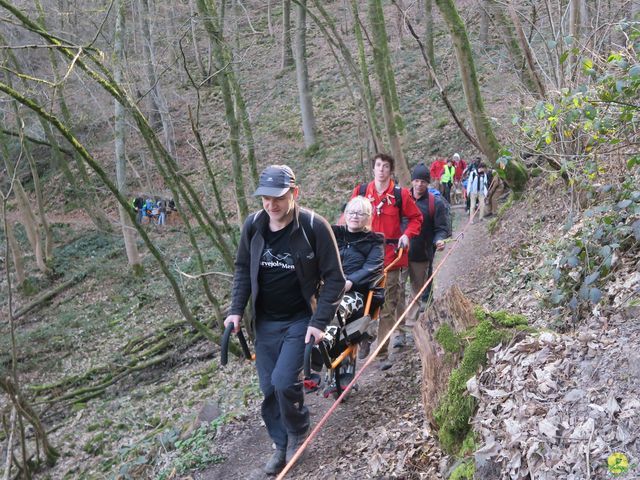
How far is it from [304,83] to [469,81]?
1611 cm

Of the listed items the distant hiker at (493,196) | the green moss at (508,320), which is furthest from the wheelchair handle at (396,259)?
the distant hiker at (493,196)

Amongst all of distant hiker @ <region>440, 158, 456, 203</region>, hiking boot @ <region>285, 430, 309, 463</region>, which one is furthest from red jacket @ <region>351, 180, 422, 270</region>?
distant hiker @ <region>440, 158, 456, 203</region>

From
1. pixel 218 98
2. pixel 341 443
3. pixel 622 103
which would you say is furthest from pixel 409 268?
pixel 218 98

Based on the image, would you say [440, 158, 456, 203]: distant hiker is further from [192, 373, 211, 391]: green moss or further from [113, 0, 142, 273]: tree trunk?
[192, 373, 211, 391]: green moss

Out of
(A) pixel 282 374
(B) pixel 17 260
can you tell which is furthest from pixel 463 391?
(B) pixel 17 260

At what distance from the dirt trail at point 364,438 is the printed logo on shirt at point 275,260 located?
166 centimetres

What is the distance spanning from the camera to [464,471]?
342 centimetres

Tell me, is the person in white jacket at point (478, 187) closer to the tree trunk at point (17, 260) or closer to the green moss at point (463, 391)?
the green moss at point (463, 391)

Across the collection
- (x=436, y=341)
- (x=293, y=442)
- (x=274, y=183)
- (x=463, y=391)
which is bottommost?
(x=293, y=442)

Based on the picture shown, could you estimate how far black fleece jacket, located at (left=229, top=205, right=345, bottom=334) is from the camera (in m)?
4.61

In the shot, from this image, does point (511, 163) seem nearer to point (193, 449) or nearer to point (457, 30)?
point (457, 30)

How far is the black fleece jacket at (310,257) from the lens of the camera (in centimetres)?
461

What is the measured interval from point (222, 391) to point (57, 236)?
831 inches

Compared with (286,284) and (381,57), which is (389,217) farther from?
(381,57)
